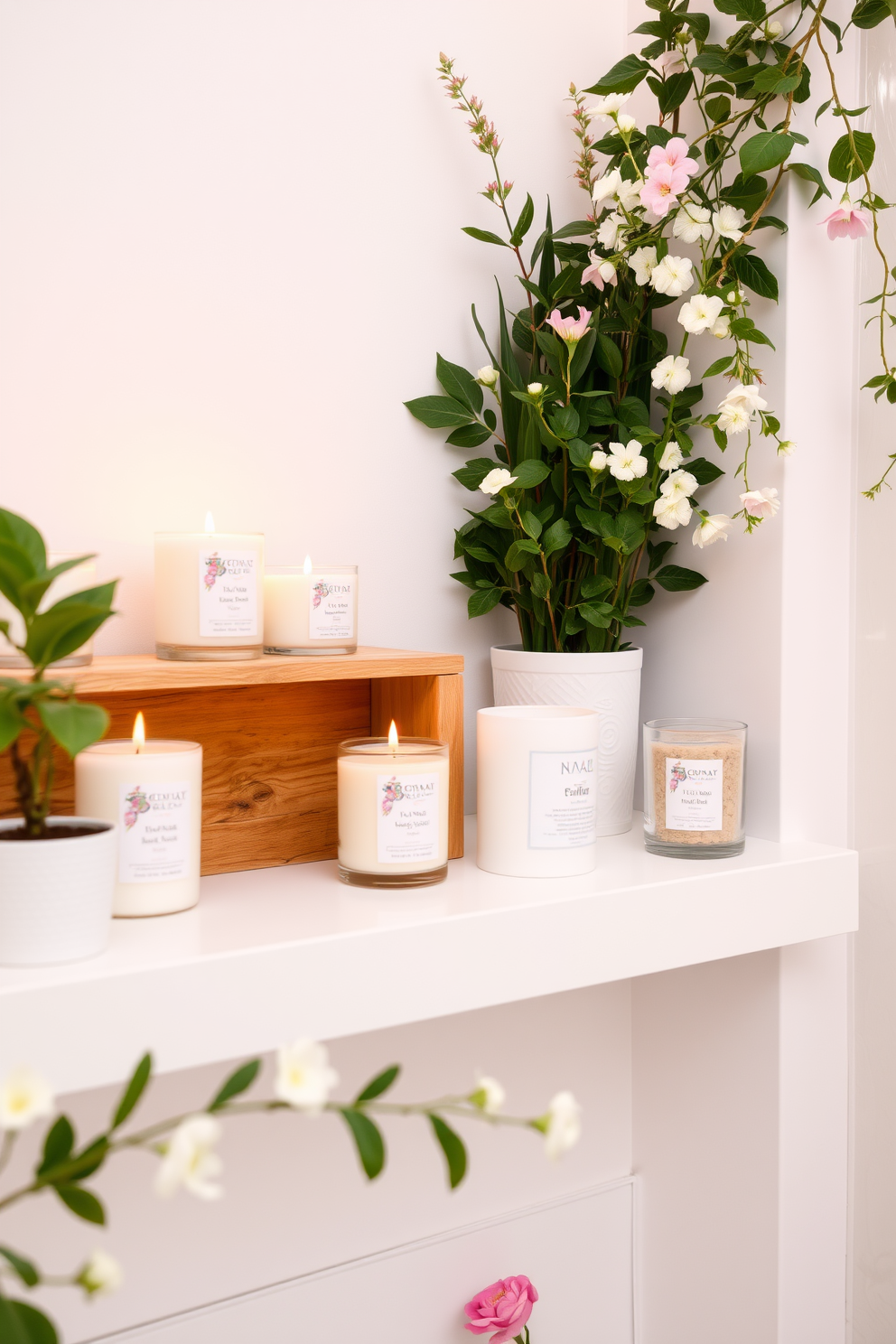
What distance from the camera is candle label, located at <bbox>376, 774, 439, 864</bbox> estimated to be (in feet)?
2.60

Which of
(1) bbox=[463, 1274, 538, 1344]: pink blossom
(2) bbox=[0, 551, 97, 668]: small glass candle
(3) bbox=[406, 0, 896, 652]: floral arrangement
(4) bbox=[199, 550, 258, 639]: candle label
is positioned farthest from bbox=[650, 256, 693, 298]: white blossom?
(1) bbox=[463, 1274, 538, 1344]: pink blossom

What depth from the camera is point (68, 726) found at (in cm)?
52

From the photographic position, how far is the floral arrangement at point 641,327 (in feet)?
2.92

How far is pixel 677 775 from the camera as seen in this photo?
896mm

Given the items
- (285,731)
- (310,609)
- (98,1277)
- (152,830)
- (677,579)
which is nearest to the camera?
(98,1277)

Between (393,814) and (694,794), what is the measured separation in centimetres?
27

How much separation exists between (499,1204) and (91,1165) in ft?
2.63

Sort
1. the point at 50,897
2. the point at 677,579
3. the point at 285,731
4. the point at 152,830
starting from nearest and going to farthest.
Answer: the point at 50,897
the point at 152,830
the point at 285,731
the point at 677,579

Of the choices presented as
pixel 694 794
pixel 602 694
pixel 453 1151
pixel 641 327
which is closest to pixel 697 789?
pixel 694 794

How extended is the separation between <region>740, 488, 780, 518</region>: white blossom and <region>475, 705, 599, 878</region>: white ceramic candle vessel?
23cm

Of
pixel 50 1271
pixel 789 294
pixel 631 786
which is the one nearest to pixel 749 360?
pixel 789 294

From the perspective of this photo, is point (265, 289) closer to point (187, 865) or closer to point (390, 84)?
point (390, 84)

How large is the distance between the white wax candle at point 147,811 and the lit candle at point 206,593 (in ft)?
0.28

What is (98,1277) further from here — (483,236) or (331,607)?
(483,236)
